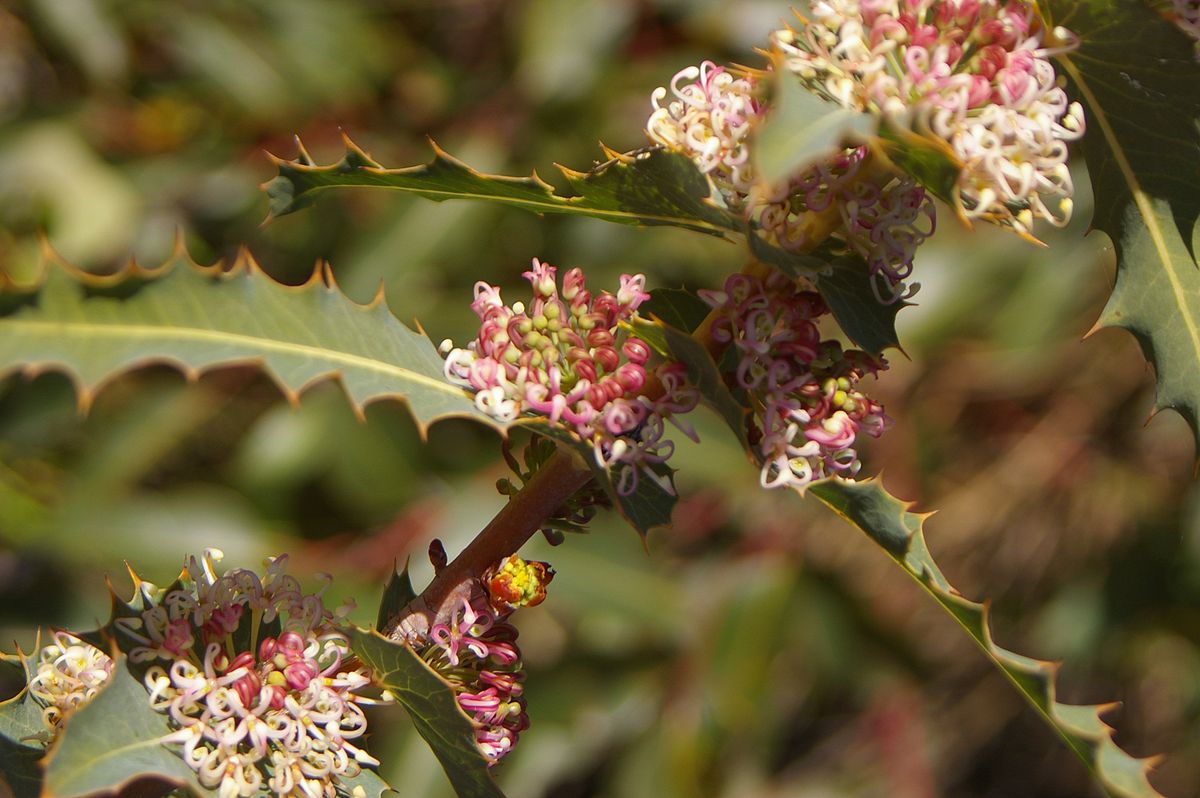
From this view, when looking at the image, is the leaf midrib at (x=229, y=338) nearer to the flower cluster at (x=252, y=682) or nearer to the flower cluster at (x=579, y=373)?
the flower cluster at (x=579, y=373)

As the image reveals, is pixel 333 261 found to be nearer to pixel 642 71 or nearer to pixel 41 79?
pixel 642 71

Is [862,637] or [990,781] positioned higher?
[862,637]

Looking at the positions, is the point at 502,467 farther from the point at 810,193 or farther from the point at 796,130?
the point at 796,130

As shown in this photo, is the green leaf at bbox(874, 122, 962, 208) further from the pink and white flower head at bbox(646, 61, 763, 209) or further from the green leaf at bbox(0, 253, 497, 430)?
the green leaf at bbox(0, 253, 497, 430)

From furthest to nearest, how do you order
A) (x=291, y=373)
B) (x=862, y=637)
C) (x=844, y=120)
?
(x=862, y=637) < (x=291, y=373) < (x=844, y=120)

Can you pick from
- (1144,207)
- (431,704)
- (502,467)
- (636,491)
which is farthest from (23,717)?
(502,467)

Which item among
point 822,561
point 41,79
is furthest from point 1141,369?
point 41,79
